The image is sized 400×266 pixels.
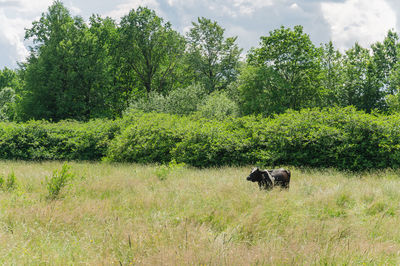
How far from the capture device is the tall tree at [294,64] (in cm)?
2673

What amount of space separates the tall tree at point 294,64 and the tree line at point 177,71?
0.31ft

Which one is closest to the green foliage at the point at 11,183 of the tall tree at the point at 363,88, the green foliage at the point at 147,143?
the green foliage at the point at 147,143

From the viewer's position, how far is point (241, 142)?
500 inches

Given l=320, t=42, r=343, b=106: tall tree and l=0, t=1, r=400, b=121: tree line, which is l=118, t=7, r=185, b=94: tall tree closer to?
l=0, t=1, r=400, b=121: tree line

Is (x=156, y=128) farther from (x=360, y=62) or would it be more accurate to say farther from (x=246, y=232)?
(x=360, y=62)

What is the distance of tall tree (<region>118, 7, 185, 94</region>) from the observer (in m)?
34.2

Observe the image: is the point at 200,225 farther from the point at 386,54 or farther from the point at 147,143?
the point at 386,54

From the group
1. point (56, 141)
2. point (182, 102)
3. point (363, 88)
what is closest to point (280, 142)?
point (56, 141)

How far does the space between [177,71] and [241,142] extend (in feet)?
94.0

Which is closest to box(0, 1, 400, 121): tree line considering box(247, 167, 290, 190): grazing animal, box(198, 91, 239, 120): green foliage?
box(198, 91, 239, 120): green foliage

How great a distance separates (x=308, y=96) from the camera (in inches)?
1091

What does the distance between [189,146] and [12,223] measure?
8941 millimetres

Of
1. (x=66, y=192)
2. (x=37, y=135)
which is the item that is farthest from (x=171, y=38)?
(x=66, y=192)

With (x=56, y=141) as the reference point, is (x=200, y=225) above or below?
below
